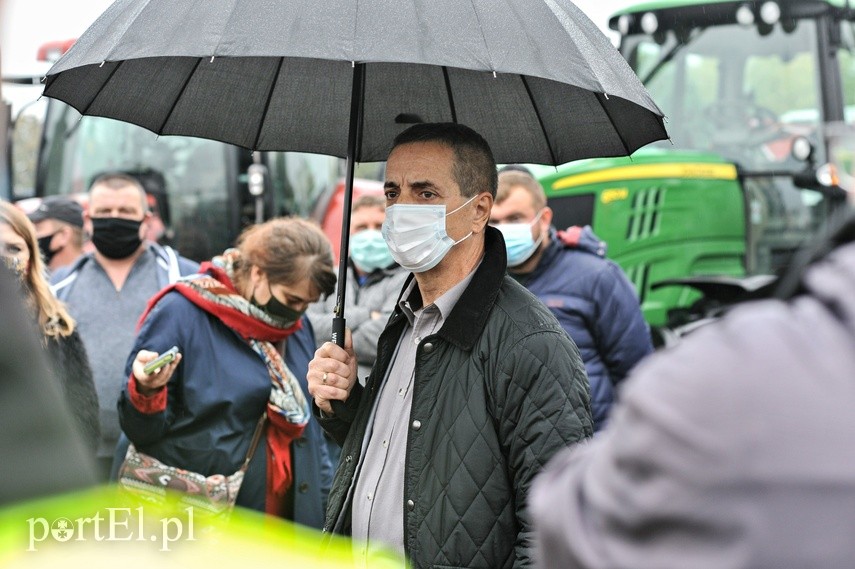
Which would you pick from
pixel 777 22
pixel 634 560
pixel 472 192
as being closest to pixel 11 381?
pixel 634 560

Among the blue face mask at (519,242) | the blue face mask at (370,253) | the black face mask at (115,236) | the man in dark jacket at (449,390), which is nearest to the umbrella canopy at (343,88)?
the man in dark jacket at (449,390)

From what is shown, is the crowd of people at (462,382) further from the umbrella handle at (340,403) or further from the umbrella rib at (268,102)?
the umbrella rib at (268,102)

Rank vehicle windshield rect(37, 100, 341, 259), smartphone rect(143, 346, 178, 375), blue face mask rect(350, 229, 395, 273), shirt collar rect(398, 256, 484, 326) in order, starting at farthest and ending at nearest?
vehicle windshield rect(37, 100, 341, 259) < blue face mask rect(350, 229, 395, 273) < smartphone rect(143, 346, 178, 375) < shirt collar rect(398, 256, 484, 326)

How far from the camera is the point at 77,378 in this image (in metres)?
5.13

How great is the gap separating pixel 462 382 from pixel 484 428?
0.45 feet

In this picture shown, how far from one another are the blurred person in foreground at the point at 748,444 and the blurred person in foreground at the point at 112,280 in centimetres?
496

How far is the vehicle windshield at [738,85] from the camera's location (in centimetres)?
943

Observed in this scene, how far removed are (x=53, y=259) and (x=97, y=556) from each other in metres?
7.33

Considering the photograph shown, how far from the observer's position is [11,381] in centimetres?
123

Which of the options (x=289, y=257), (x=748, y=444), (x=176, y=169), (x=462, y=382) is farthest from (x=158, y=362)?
(x=176, y=169)

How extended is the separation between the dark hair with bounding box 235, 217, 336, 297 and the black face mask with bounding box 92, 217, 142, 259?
1753 millimetres

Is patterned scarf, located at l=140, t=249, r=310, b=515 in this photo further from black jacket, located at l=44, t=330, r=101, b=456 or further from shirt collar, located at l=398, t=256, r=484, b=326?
shirt collar, located at l=398, t=256, r=484, b=326

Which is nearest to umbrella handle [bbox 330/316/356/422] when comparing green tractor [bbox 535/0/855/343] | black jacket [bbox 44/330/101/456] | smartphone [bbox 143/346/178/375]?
smartphone [bbox 143/346/178/375]

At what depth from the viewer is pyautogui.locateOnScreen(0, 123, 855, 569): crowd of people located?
3.93 feet
